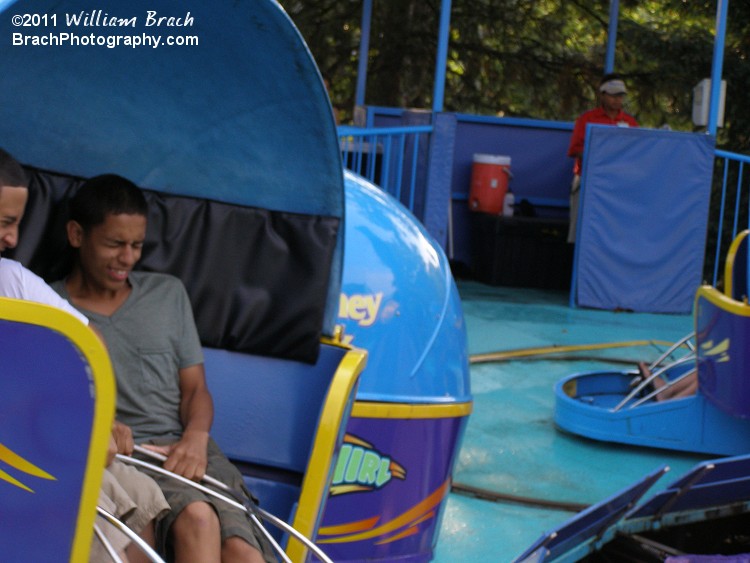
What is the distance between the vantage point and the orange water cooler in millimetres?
12266

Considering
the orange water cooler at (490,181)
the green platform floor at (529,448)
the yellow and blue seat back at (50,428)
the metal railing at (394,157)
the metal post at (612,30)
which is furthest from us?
the metal post at (612,30)

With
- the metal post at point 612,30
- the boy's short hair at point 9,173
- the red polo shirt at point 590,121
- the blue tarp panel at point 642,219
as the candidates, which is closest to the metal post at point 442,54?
the blue tarp panel at point 642,219

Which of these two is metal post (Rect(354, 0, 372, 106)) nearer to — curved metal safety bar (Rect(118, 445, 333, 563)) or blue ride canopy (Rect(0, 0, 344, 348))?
blue ride canopy (Rect(0, 0, 344, 348))

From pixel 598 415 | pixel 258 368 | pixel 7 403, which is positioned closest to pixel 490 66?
pixel 598 415

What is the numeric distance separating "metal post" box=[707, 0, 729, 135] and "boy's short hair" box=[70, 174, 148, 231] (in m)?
8.36

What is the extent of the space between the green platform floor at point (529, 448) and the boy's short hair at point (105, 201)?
204 cm

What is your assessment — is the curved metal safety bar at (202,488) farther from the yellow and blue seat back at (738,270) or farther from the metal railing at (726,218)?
the metal railing at (726,218)

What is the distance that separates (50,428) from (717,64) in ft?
32.2

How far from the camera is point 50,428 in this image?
196 centimetres

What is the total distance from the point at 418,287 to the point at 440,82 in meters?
6.62

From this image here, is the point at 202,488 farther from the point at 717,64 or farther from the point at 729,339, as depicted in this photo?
the point at 717,64

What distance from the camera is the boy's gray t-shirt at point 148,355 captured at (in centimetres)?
324

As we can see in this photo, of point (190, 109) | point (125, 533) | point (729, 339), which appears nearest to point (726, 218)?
point (729, 339)

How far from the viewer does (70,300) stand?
332cm
